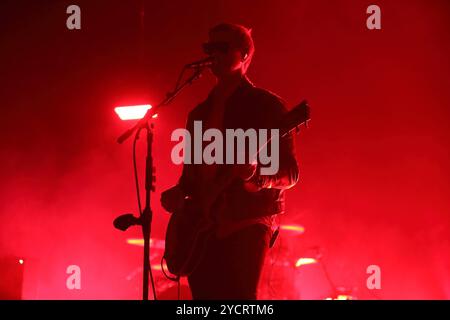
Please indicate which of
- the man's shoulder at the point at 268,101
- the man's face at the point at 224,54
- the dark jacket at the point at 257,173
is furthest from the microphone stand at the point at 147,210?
the man's shoulder at the point at 268,101

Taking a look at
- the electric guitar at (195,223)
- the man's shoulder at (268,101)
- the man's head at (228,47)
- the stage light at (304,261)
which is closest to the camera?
the electric guitar at (195,223)

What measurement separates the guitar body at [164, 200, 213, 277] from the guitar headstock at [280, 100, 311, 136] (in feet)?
1.60

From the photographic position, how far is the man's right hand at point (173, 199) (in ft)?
8.30

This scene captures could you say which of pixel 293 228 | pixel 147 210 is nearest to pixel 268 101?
pixel 147 210

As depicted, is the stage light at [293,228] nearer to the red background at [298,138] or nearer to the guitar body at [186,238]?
the red background at [298,138]

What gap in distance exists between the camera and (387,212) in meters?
7.07

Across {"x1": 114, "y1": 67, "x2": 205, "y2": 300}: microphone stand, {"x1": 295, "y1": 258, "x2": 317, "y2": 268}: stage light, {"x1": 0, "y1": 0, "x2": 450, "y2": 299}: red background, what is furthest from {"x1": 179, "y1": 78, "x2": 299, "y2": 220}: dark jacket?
{"x1": 295, "y1": 258, "x2": 317, "y2": 268}: stage light

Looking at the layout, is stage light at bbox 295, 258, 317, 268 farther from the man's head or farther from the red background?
the man's head

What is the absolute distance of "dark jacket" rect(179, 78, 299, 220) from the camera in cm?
220

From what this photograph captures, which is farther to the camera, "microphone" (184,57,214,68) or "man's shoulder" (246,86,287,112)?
"microphone" (184,57,214,68)

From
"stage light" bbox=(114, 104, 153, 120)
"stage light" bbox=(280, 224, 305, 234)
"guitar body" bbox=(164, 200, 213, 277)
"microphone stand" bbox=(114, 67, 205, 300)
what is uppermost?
"stage light" bbox=(114, 104, 153, 120)

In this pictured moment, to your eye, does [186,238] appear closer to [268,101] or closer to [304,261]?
[268,101]

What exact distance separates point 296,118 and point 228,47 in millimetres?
573
